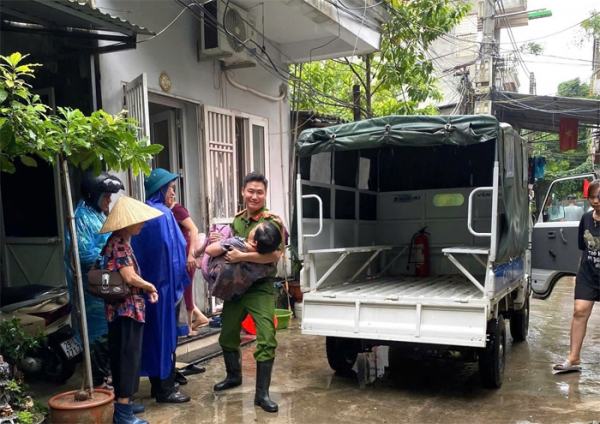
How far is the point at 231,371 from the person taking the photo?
14.4 feet

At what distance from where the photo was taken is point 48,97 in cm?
497

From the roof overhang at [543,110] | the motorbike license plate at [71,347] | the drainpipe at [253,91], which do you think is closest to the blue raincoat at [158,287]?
the motorbike license plate at [71,347]

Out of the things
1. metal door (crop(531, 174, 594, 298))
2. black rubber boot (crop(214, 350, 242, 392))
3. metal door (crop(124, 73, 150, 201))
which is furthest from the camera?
metal door (crop(531, 174, 594, 298))

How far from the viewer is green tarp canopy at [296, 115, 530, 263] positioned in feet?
13.3

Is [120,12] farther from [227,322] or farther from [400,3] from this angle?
[400,3]

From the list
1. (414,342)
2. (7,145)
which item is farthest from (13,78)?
(414,342)

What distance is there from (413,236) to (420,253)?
0.81ft

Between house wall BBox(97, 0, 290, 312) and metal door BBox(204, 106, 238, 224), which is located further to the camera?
metal door BBox(204, 106, 238, 224)

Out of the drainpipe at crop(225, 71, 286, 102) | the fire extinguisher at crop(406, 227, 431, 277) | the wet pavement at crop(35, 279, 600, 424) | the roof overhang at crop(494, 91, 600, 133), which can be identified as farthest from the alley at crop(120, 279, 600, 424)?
the roof overhang at crop(494, 91, 600, 133)

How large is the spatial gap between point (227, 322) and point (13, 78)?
2.33 meters

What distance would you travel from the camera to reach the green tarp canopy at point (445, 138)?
405 cm

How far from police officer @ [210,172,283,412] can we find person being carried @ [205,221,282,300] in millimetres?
52

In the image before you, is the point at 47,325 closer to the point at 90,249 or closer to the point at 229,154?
the point at 90,249

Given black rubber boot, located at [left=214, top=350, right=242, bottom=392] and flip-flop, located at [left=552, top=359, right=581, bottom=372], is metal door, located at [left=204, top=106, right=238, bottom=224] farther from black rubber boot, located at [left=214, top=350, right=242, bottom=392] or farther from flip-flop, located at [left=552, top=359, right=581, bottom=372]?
flip-flop, located at [left=552, top=359, right=581, bottom=372]
